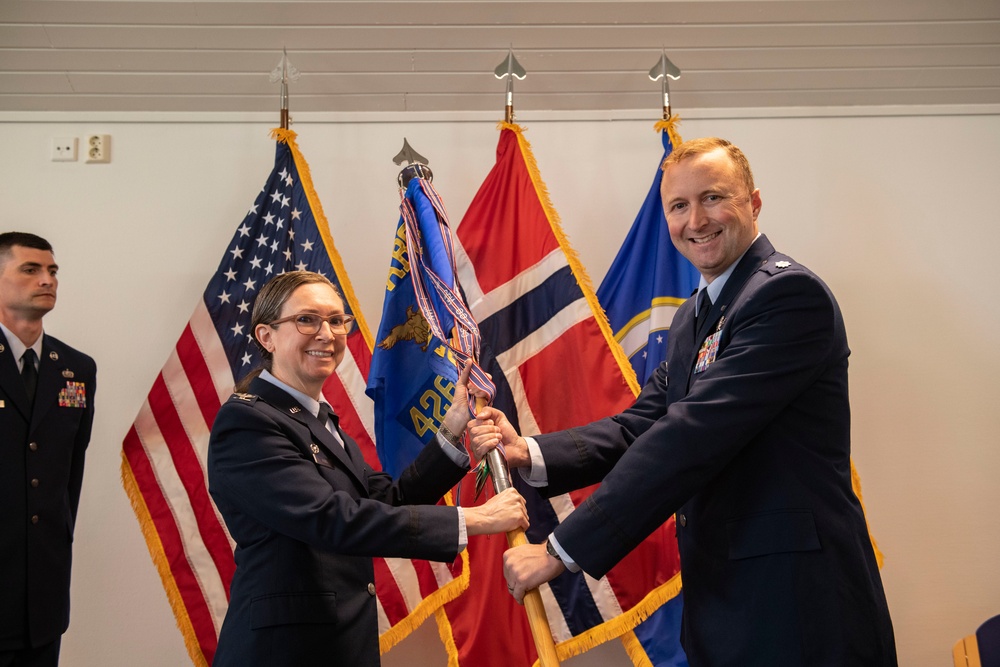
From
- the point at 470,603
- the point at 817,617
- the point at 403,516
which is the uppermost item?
the point at 403,516

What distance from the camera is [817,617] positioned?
5.17ft

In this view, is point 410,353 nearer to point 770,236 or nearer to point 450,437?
point 450,437

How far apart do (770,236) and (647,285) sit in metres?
0.74

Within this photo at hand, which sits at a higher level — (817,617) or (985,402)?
(985,402)

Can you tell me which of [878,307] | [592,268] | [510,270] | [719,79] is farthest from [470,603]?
[719,79]

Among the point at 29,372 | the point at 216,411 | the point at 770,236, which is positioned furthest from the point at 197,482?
the point at 770,236

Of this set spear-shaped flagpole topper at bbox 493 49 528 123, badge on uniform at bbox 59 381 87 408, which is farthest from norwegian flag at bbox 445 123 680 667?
badge on uniform at bbox 59 381 87 408

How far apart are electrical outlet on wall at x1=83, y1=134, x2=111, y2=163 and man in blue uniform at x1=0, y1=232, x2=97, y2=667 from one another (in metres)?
0.74

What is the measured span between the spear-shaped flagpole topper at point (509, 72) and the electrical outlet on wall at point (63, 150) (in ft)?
6.20

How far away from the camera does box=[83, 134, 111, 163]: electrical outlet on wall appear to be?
361 cm

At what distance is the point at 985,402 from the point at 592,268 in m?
1.78

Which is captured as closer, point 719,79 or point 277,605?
point 277,605

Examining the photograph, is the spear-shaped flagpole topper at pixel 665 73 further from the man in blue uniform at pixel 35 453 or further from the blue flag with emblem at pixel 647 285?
the man in blue uniform at pixel 35 453

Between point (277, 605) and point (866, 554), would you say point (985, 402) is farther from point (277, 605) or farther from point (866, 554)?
point (277, 605)
